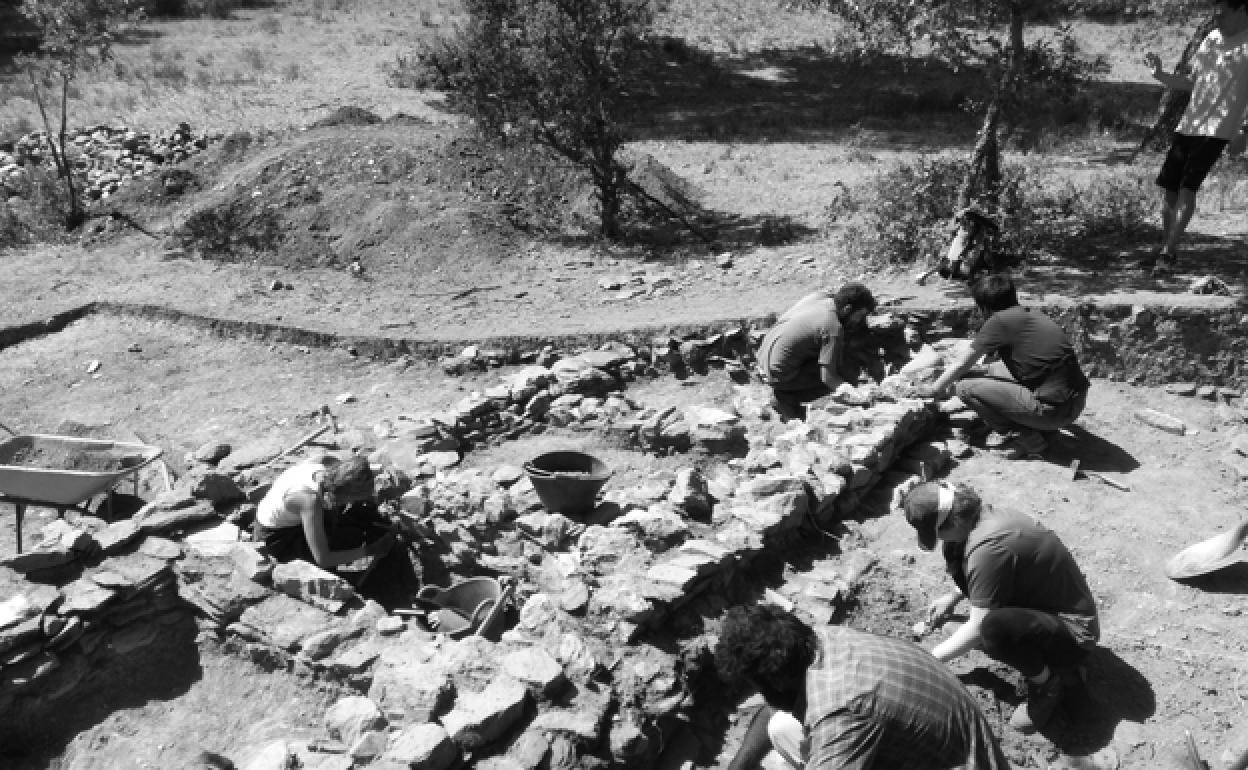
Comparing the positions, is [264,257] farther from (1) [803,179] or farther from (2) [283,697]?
(2) [283,697]

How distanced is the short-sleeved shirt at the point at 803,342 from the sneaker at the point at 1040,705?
2957mm

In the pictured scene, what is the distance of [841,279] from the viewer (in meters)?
9.32

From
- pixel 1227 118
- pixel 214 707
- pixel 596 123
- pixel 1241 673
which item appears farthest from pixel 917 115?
pixel 214 707

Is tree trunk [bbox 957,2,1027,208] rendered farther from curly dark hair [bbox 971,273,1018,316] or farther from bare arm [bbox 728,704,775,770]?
bare arm [bbox 728,704,775,770]

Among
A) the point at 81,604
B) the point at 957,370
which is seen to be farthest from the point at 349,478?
the point at 957,370

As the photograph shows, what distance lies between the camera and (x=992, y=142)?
886cm

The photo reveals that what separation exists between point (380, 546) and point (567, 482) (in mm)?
1149

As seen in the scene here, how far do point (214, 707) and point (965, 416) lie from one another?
4.70 metres

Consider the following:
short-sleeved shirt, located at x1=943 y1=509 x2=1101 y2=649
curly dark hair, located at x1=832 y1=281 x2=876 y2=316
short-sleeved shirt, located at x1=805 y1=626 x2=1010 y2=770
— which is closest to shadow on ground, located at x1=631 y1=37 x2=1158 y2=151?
curly dark hair, located at x1=832 y1=281 x2=876 y2=316

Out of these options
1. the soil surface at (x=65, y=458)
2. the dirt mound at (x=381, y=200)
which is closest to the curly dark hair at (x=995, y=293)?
the soil surface at (x=65, y=458)

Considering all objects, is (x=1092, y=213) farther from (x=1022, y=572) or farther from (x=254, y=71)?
(x=254, y=71)

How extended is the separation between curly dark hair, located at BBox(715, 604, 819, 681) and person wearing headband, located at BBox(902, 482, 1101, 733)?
990 mm

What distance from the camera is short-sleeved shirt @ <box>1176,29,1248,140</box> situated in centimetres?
711

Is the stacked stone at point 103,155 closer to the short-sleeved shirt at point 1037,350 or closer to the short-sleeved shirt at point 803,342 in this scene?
the short-sleeved shirt at point 803,342
